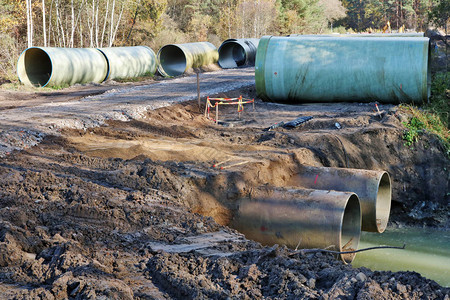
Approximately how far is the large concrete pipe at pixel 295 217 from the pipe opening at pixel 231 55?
23069 millimetres

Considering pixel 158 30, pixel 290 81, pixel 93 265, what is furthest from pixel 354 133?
pixel 158 30

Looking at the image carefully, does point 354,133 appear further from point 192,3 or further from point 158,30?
point 192,3

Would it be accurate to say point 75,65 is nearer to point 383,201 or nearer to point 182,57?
point 182,57

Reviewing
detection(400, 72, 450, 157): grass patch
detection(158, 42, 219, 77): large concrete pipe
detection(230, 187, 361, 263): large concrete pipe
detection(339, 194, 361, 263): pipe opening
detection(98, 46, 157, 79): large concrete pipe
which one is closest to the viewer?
detection(230, 187, 361, 263): large concrete pipe

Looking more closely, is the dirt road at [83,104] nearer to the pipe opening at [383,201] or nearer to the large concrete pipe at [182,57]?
the large concrete pipe at [182,57]

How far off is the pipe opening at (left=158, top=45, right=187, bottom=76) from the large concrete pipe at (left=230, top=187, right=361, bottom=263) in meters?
19.9

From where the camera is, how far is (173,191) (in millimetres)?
7789

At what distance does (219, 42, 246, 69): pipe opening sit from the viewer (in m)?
30.7

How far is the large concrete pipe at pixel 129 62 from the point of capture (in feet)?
74.1

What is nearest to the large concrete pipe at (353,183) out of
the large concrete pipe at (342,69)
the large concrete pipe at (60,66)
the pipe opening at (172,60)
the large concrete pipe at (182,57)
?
the large concrete pipe at (342,69)

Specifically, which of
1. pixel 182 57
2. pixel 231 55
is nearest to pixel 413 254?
pixel 182 57

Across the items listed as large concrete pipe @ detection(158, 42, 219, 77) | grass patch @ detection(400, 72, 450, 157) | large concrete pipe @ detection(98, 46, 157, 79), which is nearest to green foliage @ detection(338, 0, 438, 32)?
large concrete pipe @ detection(158, 42, 219, 77)

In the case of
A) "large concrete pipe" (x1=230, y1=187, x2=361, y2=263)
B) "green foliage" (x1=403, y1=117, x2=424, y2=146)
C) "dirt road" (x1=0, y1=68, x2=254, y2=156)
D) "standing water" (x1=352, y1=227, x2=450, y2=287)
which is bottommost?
"standing water" (x1=352, y1=227, x2=450, y2=287)

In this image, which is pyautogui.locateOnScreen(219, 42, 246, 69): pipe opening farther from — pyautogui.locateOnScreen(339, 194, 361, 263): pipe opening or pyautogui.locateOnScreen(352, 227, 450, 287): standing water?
pyautogui.locateOnScreen(339, 194, 361, 263): pipe opening
